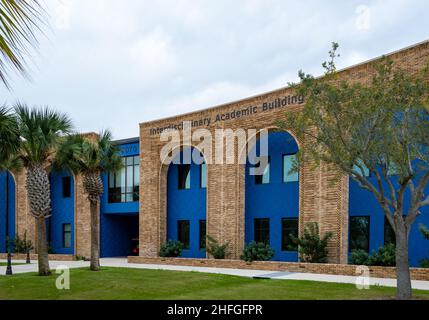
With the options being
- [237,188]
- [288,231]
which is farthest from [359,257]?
[237,188]

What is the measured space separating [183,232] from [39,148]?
1345 centimetres

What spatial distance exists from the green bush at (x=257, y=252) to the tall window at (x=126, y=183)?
12.5 meters

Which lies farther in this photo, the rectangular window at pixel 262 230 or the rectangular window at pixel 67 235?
the rectangular window at pixel 67 235

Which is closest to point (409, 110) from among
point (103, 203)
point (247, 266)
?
point (247, 266)

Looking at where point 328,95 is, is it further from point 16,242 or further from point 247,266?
point 16,242

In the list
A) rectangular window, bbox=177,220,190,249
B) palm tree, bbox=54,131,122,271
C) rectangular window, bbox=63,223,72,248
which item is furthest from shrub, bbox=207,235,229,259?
rectangular window, bbox=63,223,72,248

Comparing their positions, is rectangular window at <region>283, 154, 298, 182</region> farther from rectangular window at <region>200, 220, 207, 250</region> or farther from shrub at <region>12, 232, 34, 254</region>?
shrub at <region>12, 232, 34, 254</region>

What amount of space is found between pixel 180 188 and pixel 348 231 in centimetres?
1268

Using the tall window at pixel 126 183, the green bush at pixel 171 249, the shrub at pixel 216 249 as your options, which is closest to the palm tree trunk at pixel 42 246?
the green bush at pixel 171 249

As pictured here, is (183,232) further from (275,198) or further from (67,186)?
(67,186)

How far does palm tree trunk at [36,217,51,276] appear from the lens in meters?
20.6

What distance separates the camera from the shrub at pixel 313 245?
21781mm

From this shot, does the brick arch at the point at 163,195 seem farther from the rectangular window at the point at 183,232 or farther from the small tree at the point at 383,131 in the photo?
the small tree at the point at 383,131

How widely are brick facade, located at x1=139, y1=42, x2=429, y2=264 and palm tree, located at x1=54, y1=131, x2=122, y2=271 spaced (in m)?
7.08
